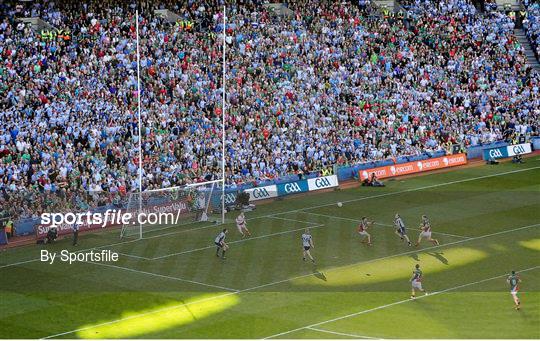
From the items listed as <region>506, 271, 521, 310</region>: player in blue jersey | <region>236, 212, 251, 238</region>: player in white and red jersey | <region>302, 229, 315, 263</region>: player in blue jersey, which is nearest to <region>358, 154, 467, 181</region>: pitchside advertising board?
<region>236, 212, 251, 238</region>: player in white and red jersey

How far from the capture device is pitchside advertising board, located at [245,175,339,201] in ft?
203

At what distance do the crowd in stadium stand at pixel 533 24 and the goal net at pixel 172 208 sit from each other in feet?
127

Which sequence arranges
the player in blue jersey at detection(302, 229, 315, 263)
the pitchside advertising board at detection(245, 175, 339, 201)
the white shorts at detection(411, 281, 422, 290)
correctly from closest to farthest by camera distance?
the white shorts at detection(411, 281, 422, 290) < the player in blue jersey at detection(302, 229, 315, 263) < the pitchside advertising board at detection(245, 175, 339, 201)

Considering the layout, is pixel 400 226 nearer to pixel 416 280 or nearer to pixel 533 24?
pixel 416 280

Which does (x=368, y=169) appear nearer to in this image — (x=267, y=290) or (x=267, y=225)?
(x=267, y=225)

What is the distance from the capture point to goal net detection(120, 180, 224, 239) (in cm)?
5422

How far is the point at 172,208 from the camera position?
183 feet

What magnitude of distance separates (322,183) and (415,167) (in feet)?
27.2

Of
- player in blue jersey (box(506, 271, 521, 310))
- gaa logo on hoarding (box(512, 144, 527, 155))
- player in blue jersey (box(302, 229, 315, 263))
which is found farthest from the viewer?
gaa logo on hoarding (box(512, 144, 527, 155))

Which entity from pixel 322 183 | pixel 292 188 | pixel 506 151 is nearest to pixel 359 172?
pixel 322 183

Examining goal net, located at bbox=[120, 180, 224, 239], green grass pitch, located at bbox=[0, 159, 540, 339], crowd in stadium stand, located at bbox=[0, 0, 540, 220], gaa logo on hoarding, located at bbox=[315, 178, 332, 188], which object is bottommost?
green grass pitch, located at bbox=[0, 159, 540, 339]

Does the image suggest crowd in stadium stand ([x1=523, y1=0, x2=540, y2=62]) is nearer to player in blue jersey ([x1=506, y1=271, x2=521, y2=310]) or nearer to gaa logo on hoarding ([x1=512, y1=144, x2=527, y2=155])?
gaa logo on hoarding ([x1=512, y1=144, x2=527, y2=155])

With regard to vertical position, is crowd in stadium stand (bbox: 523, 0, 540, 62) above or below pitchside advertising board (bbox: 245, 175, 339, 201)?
above

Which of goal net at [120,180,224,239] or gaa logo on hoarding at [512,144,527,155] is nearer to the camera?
goal net at [120,180,224,239]
